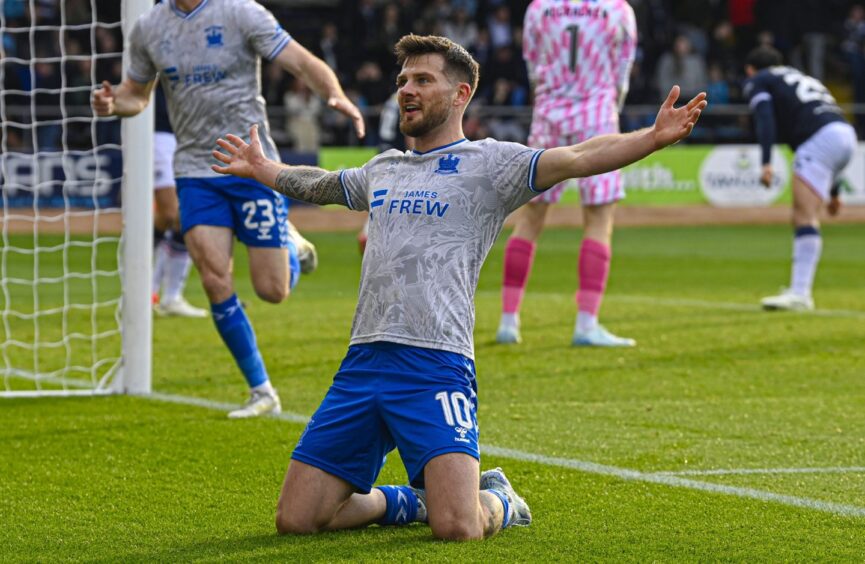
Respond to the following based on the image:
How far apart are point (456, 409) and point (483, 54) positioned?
20784mm

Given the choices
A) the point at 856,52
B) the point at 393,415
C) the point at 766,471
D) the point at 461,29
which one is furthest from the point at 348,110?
the point at 856,52

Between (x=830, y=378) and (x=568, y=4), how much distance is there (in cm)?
296

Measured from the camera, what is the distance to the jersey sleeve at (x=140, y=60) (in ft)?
22.4

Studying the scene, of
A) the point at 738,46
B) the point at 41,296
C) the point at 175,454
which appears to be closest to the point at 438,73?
the point at 175,454

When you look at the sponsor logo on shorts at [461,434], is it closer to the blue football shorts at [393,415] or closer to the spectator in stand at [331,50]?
the blue football shorts at [393,415]

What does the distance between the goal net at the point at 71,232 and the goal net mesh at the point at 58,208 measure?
2 centimetres

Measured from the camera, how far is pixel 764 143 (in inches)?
449

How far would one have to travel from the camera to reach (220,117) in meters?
6.77

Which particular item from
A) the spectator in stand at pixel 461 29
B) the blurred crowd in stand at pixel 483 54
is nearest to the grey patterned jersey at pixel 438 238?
the blurred crowd in stand at pixel 483 54

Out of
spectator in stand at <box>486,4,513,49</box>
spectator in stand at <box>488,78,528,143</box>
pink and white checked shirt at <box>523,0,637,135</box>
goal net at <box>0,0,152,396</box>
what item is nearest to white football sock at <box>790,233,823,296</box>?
pink and white checked shirt at <box>523,0,637,135</box>

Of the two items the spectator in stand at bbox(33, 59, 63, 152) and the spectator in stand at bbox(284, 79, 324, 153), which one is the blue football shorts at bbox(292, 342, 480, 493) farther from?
the spectator in stand at bbox(284, 79, 324, 153)

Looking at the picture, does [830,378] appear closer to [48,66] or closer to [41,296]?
[41,296]

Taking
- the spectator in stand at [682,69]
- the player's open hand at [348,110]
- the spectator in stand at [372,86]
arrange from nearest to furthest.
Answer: the player's open hand at [348,110]
the spectator in stand at [372,86]
the spectator in stand at [682,69]

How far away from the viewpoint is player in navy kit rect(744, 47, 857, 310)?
440 inches
